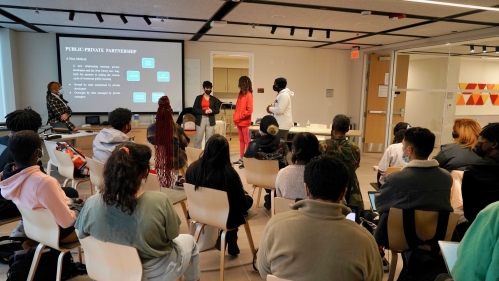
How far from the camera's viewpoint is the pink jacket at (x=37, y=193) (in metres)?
2.08

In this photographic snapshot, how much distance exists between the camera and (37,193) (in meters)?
2.08

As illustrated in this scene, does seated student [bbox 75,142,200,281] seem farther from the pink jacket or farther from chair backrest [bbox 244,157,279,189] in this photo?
chair backrest [bbox 244,157,279,189]

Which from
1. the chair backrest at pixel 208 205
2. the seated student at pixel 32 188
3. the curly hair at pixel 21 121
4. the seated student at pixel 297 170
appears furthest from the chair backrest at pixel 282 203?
the curly hair at pixel 21 121

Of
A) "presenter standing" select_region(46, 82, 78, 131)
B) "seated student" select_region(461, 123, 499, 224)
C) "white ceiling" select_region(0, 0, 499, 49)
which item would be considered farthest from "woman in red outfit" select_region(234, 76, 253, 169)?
"seated student" select_region(461, 123, 499, 224)

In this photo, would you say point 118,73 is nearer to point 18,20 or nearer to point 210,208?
point 18,20

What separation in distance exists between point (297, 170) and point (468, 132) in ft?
5.79

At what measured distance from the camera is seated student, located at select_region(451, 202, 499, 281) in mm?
1062

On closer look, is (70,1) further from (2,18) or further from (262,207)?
(262,207)

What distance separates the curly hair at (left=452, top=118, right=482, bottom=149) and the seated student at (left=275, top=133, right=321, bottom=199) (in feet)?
4.98

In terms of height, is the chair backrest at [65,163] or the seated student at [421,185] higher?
the seated student at [421,185]

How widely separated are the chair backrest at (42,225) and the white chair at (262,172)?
206 cm

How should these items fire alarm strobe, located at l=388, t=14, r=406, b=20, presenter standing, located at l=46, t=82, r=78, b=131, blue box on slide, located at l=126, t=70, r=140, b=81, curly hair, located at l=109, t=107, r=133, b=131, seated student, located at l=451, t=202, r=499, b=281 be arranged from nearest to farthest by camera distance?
seated student, located at l=451, t=202, r=499, b=281 → curly hair, located at l=109, t=107, r=133, b=131 → fire alarm strobe, located at l=388, t=14, r=406, b=20 → presenter standing, located at l=46, t=82, r=78, b=131 → blue box on slide, located at l=126, t=70, r=140, b=81

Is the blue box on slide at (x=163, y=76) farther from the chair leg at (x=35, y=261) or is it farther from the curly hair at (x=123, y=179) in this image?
the curly hair at (x=123, y=179)

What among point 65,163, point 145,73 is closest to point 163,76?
point 145,73
